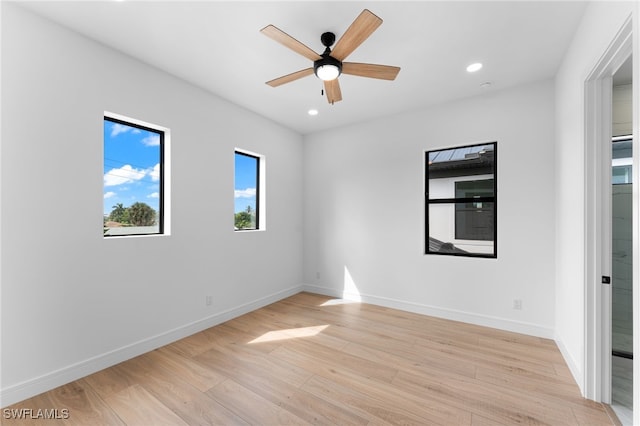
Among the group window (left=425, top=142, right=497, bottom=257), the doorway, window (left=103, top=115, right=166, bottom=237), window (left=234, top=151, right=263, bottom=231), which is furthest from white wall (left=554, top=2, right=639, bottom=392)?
window (left=103, top=115, right=166, bottom=237)

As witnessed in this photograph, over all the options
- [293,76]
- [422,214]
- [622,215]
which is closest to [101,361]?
[293,76]

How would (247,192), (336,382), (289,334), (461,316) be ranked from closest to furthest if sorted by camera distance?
(336,382) → (289,334) → (461,316) → (247,192)

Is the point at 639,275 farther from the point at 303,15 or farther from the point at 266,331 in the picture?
the point at 266,331

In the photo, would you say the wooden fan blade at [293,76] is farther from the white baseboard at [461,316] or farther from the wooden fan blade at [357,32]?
the white baseboard at [461,316]

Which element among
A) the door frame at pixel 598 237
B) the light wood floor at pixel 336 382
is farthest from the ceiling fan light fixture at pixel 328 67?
the light wood floor at pixel 336 382

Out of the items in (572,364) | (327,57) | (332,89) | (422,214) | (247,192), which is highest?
(327,57)

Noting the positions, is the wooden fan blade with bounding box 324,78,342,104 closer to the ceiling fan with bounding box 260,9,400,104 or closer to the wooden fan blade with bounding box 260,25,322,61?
the ceiling fan with bounding box 260,9,400,104

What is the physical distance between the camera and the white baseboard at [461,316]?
119 inches

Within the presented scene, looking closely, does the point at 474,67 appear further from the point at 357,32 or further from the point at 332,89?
the point at 357,32

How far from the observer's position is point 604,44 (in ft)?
5.50

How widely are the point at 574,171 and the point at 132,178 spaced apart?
13.5ft

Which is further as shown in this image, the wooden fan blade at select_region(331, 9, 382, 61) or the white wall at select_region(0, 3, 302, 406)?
the white wall at select_region(0, 3, 302, 406)

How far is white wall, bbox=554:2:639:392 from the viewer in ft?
5.87

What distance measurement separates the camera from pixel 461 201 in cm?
357
